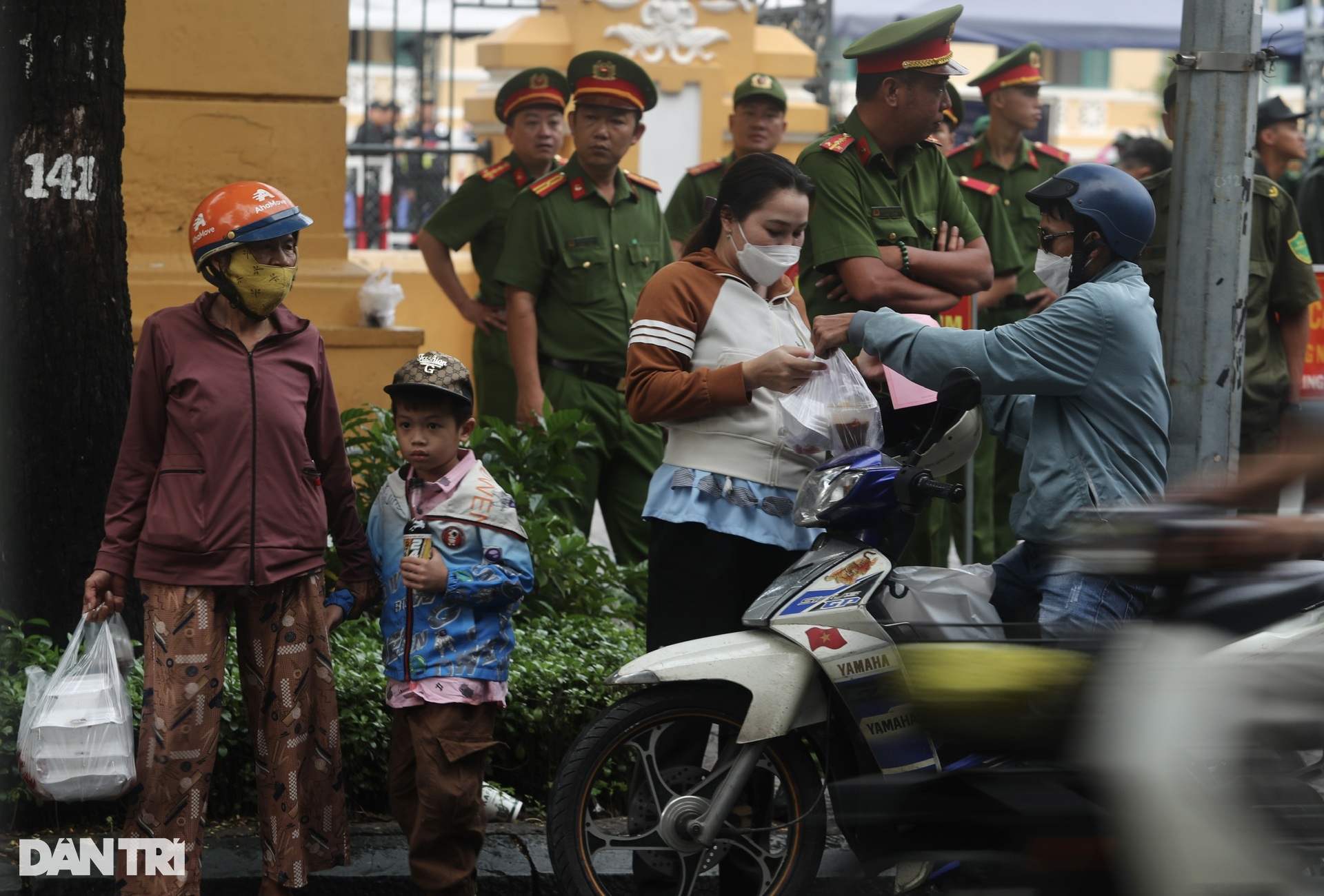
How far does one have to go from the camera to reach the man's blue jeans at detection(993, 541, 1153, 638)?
370cm

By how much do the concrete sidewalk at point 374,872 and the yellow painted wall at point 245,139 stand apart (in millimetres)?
3403

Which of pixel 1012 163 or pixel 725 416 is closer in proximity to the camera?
pixel 725 416

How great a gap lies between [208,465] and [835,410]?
149 centimetres

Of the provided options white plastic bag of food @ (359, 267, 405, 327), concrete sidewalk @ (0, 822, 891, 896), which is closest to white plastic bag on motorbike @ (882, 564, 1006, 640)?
concrete sidewalk @ (0, 822, 891, 896)

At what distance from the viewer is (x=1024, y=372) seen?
12.6ft

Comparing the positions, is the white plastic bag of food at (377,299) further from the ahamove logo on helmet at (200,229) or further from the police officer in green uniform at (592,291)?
the ahamove logo on helmet at (200,229)

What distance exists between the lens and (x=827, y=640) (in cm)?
372

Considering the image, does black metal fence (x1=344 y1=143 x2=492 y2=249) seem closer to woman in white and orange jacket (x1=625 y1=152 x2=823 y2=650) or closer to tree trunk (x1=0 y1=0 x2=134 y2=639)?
tree trunk (x1=0 y1=0 x2=134 y2=639)

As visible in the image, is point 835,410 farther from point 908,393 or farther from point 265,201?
point 265,201

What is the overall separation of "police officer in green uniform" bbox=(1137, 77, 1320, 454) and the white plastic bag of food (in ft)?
10.9

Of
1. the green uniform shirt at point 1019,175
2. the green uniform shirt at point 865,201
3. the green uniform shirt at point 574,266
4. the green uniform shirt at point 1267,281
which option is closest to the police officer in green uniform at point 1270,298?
the green uniform shirt at point 1267,281

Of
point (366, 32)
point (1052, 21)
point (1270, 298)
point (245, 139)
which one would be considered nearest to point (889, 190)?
point (1270, 298)

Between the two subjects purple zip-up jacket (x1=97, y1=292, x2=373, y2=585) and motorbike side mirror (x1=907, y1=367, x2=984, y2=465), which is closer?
motorbike side mirror (x1=907, y1=367, x2=984, y2=465)

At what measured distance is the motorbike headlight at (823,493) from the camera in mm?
3777
